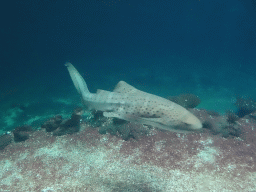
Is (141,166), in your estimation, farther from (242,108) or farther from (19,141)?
(242,108)

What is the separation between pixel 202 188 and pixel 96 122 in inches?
220

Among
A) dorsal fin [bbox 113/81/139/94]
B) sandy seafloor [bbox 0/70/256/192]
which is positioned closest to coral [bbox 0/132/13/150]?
sandy seafloor [bbox 0/70/256/192]

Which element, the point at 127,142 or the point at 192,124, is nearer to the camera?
the point at 192,124

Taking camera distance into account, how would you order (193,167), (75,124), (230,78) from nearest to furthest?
(193,167)
(75,124)
(230,78)

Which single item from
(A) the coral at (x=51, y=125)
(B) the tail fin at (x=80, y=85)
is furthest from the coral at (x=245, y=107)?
(A) the coral at (x=51, y=125)

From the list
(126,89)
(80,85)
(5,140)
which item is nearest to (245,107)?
(126,89)

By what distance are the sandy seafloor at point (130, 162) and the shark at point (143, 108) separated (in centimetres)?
180

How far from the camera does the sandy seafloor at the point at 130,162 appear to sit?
507 centimetres

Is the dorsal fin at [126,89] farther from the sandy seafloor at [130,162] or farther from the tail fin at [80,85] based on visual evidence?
the sandy seafloor at [130,162]

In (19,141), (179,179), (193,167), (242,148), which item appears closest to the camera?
(179,179)

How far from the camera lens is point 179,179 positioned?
5211 mm

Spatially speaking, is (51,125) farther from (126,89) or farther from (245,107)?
(245,107)

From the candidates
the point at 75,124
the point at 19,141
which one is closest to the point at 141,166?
the point at 75,124

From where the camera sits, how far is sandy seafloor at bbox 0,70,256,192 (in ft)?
16.6
